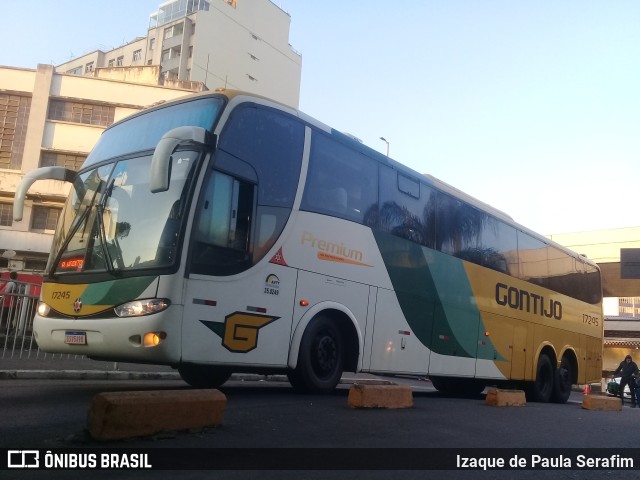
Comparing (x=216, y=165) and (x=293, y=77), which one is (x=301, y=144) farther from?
(x=293, y=77)

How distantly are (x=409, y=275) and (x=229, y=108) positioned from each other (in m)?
4.20

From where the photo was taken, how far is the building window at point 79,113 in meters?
40.1

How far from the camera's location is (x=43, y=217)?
40.1 meters

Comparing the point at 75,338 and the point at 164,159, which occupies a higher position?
the point at 164,159

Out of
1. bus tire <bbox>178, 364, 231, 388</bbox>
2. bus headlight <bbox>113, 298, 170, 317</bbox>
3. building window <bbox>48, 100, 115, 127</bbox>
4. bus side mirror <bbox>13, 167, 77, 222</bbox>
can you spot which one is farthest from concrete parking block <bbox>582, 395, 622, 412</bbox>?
building window <bbox>48, 100, 115, 127</bbox>

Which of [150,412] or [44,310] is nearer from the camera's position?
[150,412]

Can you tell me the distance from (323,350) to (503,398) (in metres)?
3.39

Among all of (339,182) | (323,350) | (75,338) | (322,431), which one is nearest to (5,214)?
(339,182)

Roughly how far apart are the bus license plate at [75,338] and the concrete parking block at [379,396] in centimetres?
302

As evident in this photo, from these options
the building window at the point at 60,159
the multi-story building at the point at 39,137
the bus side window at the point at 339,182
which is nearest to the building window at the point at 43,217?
the multi-story building at the point at 39,137

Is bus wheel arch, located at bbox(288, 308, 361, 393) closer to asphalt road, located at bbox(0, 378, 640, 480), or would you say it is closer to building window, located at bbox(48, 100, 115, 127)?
asphalt road, located at bbox(0, 378, 640, 480)

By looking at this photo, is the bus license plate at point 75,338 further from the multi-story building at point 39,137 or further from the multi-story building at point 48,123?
the multi-story building at point 39,137

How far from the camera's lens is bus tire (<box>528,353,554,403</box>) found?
1365 cm

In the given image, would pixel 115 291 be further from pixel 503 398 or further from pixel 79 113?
pixel 79 113
